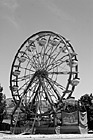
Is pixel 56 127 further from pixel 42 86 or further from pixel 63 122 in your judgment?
pixel 42 86

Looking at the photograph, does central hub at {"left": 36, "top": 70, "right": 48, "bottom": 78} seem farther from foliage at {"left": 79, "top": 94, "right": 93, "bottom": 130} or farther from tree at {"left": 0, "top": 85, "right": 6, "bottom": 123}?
tree at {"left": 0, "top": 85, "right": 6, "bottom": 123}

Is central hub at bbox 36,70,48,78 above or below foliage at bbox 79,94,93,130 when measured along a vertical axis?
above

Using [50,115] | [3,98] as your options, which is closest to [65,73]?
[50,115]

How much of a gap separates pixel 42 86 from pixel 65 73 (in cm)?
Answer: 412

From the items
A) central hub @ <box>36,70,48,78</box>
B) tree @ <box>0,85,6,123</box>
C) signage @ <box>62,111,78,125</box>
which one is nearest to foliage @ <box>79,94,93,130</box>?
signage @ <box>62,111,78,125</box>

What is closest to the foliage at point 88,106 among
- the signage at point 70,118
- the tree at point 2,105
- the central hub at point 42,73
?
the signage at point 70,118

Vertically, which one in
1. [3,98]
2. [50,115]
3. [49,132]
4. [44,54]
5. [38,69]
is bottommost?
[49,132]

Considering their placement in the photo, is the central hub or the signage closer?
the signage

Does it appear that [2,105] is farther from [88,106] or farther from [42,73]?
[88,106]

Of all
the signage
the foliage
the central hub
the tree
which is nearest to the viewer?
the signage

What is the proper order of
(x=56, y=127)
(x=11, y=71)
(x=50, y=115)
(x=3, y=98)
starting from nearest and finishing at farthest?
1. (x=56, y=127)
2. (x=50, y=115)
3. (x=11, y=71)
4. (x=3, y=98)

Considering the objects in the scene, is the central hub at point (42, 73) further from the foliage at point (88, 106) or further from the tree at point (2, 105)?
the tree at point (2, 105)

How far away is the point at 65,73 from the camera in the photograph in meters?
39.4

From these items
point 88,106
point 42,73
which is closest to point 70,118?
point 42,73
